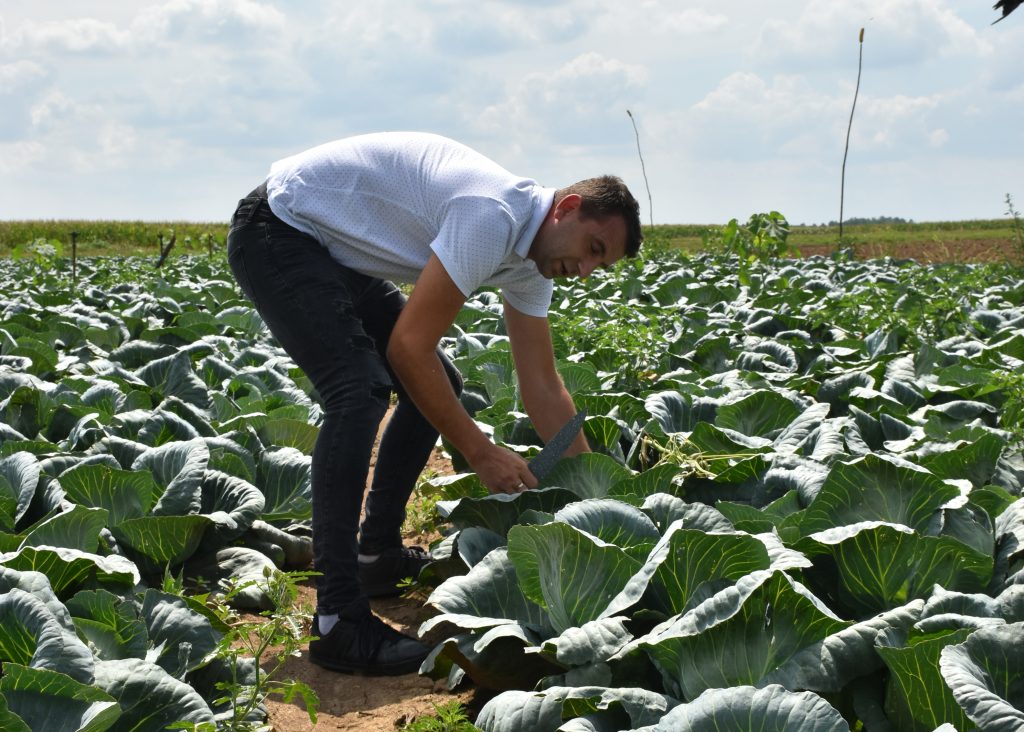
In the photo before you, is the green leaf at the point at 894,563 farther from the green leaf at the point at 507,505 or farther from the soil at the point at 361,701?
the soil at the point at 361,701

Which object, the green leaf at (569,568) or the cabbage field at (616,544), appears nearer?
the cabbage field at (616,544)

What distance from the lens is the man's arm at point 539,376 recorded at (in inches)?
142

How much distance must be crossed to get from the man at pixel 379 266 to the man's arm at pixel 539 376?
0.67 ft

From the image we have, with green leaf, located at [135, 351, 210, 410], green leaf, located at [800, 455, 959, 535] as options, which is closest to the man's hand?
green leaf, located at [800, 455, 959, 535]

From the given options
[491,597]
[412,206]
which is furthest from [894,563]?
[412,206]

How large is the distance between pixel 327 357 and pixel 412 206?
53cm

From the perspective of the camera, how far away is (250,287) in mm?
3307

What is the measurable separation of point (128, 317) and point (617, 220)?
645cm

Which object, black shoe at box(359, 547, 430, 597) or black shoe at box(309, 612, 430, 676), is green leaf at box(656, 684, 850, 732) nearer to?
black shoe at box(309, 612, 430, 676)

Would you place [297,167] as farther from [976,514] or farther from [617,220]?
[976,514]

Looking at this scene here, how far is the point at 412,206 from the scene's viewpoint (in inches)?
122

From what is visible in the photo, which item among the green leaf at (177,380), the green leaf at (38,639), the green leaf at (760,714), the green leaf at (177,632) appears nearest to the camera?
the green leaf at (760,714)

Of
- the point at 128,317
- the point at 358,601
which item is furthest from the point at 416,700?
the point at 128,317

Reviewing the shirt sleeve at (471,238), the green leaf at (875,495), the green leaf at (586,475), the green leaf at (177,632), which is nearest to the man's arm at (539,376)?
the green leaf at (586,475)
